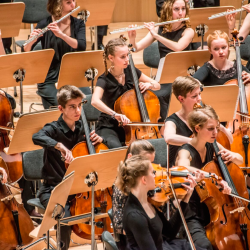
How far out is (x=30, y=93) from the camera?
465 cm

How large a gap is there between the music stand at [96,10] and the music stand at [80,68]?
69 cm

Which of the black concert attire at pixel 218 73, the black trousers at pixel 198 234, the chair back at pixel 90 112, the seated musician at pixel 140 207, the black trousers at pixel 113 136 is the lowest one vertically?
the black trousers at pixel 198 234

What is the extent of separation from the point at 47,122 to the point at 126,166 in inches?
37.0

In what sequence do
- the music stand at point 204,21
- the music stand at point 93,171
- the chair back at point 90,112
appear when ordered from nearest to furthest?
the music stand at point 93,171 < the chair back at point 90,112 < the music stand at point 204,21

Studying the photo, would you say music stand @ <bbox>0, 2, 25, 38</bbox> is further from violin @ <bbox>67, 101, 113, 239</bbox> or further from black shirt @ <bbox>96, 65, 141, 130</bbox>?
violin @ <bbox>67, 101, 113, 239</bbox>

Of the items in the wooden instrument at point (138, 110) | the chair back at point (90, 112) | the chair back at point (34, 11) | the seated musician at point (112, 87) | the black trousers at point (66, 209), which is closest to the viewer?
the black trousers at point (66, 209)

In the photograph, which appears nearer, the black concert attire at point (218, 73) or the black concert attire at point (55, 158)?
the black concert attire at point (55, 158)

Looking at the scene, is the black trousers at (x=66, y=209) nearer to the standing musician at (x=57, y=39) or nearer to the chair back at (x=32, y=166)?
the chair back at (x=32, y=166)

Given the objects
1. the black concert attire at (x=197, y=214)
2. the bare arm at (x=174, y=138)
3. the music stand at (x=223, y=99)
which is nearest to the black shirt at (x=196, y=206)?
the black concert attire at (x=197, y=214)

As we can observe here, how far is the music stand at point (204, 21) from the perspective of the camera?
3.94 meters

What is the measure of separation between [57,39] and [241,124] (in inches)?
64.8

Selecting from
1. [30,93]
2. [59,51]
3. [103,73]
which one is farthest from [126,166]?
[30,93]

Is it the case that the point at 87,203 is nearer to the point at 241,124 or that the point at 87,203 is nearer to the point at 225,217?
the point at 225,217

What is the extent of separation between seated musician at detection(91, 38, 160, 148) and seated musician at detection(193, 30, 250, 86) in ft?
1.15
